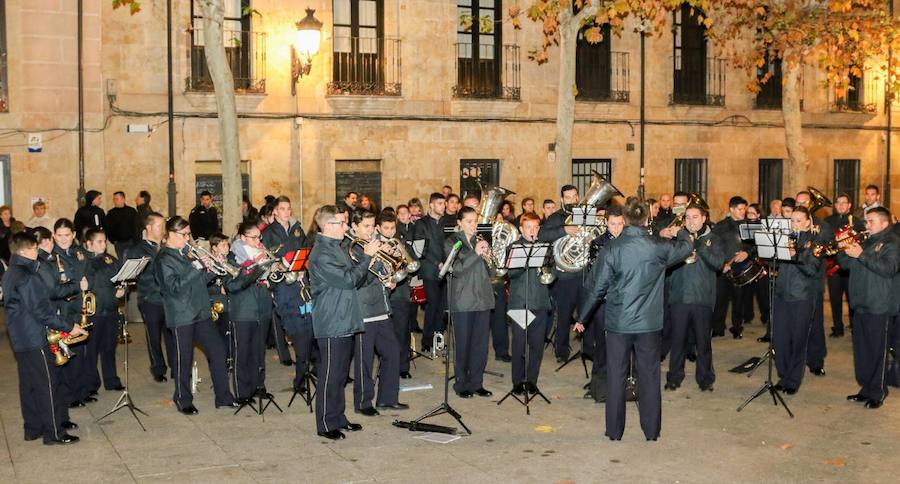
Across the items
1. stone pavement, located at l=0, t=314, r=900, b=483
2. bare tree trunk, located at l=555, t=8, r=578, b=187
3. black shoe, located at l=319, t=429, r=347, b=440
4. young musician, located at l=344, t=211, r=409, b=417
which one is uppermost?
bare tree trunk, located at l=555, t=8, r=578, b=187

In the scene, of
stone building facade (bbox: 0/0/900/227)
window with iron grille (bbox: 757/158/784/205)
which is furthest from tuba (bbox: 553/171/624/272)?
window with iron grille (bbox: 757/158/784/205)

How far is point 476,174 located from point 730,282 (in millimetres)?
9038

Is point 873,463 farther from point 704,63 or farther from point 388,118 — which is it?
point 704,63

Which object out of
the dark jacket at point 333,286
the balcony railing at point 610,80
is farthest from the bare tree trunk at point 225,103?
the balcony railing at point 610,80

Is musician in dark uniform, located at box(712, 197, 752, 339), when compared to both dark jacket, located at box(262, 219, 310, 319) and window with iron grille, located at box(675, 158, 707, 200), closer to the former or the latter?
dark jacket, located at box(262, 219, 310, 319)

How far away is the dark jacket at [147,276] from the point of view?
11555 millimetres

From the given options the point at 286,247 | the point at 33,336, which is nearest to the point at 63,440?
the point at 33,336

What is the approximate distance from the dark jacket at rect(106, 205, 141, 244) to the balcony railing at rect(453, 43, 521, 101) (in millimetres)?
7835

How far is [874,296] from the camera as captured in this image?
10578 millimetres

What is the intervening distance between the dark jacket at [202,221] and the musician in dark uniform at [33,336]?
10.0 metres

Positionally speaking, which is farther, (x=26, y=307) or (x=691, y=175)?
(x=691, y=175)

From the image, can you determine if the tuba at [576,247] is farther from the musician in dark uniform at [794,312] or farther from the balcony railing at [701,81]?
the balcony railing at [701,81]

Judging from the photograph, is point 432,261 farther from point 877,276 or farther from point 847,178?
point 847,178

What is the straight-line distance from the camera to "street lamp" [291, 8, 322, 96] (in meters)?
20.0
